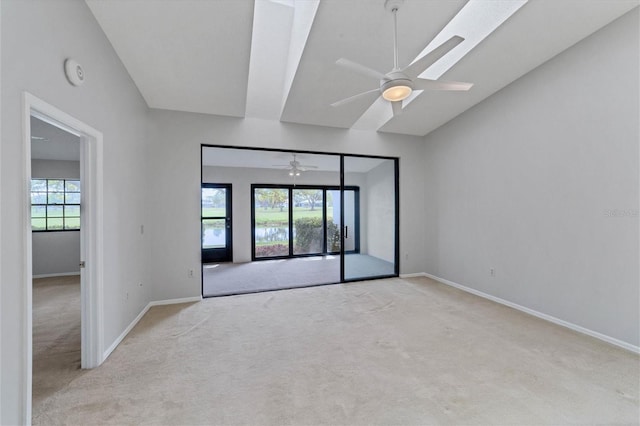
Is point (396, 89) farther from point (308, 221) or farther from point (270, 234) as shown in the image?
point (270, 234)

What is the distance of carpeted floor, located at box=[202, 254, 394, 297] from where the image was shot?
4.68 metres

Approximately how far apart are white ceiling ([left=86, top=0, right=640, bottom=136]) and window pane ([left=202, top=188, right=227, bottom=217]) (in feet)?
10.4

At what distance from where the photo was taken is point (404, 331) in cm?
295

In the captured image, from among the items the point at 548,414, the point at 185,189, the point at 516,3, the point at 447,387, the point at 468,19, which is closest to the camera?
the point at 548,414

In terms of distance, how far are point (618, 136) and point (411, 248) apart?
321 centimetres

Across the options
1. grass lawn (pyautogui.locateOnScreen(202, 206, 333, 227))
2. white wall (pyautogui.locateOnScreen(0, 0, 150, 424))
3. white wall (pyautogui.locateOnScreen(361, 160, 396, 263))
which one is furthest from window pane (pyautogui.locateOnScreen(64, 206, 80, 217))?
white wall (pyautogui.locateOnScreen(361, 160, 396, 263))

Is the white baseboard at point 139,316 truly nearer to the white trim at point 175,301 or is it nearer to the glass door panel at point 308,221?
the white trim at point 175,301

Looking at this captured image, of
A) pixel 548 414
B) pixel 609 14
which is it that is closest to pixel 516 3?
pixel 609 14

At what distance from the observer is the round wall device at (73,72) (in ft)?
6.30

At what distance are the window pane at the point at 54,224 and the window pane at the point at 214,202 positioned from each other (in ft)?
9.02

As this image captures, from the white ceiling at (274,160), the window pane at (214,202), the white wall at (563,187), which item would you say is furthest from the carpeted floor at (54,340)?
the white wall at (563,187)

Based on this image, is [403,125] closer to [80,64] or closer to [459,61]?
[459,61]

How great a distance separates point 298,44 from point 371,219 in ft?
10.8

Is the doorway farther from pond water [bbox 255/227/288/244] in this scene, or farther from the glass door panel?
the glass door panel
